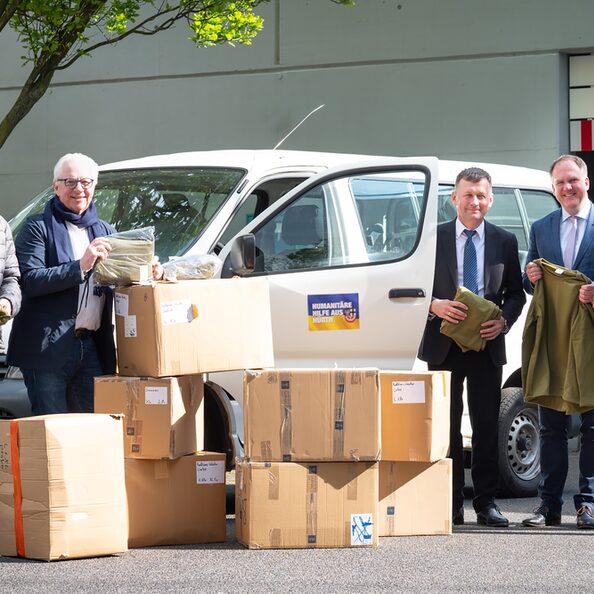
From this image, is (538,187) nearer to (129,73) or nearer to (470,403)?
(470,403)

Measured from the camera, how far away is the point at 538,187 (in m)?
8.67

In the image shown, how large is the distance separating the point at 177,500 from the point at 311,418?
79 cm

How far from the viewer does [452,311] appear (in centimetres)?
686

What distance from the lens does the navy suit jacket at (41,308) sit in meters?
6.32

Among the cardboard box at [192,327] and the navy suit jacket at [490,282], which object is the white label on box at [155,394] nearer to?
the cardboard box at [192,327]

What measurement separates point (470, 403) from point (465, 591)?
183 cm

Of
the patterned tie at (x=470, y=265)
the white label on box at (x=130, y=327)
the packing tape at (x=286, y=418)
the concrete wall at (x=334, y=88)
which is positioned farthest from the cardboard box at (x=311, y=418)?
the concrete wall at (x=334, y=88)

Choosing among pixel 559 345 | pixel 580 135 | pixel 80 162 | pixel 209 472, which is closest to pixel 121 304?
pixel 80 162

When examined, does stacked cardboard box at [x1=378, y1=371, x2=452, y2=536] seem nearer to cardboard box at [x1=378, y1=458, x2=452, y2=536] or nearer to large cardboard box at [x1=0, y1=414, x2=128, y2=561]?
cardboard box at [x1=378, y1=458, x2=452, y2=536]

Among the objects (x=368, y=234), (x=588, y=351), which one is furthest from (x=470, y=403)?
(x=368, y=234)

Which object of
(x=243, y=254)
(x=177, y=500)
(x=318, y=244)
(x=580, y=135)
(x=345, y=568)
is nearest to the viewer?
(x=345, y=568)

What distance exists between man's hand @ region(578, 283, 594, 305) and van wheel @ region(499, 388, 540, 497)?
1298 mm

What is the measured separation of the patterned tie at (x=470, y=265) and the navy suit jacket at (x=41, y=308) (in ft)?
6.72

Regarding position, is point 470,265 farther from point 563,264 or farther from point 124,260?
point 124,260
